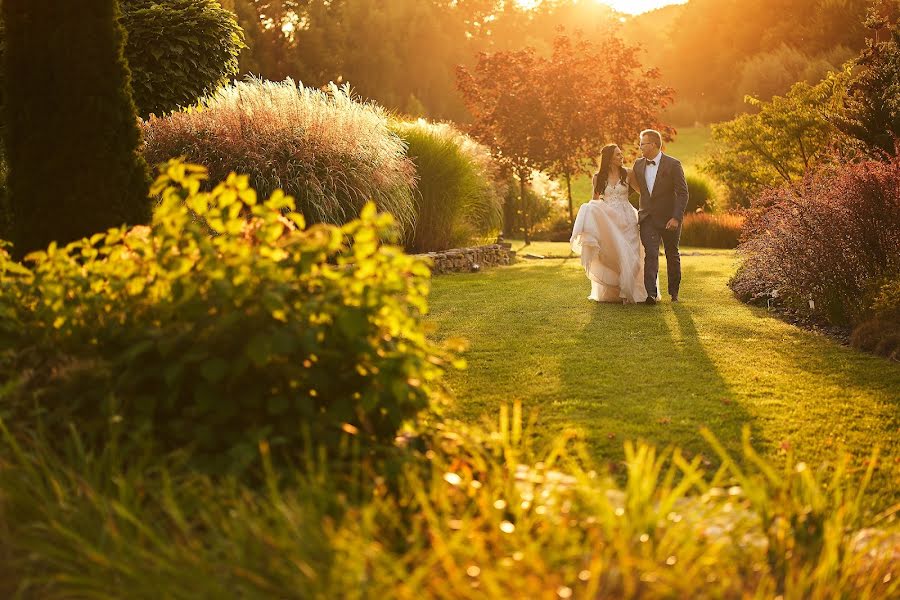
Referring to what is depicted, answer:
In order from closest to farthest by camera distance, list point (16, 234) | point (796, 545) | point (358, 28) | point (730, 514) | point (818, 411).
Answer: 1. point (796, 545)
2. point (730, 514)
3. point (818, 411)
4. point (16, 234)
5. point (358, 28)

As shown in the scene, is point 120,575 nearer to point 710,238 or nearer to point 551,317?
point 551,317

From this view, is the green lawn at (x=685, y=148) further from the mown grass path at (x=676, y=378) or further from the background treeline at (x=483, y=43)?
the mown grass path at (x=676, y=378)

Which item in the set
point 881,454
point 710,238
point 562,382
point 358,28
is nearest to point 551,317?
point 562,382

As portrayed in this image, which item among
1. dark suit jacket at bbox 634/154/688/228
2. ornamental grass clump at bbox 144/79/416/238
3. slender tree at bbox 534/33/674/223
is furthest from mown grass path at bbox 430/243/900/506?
slender tree at bbox 534/33/674/223

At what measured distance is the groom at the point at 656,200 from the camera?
1005cm

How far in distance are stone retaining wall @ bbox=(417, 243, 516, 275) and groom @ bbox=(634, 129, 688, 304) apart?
3882 millimetres

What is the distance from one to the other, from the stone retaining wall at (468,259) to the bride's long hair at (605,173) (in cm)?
342

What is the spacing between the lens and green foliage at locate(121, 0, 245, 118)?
34.1 feet

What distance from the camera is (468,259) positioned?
14781 millimetres

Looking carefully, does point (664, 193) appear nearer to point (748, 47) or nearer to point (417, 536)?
point (417, 536)

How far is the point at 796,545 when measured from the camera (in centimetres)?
262

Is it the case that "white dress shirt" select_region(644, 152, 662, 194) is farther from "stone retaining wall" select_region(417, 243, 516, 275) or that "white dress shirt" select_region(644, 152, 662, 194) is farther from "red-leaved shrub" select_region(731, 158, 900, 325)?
"stone retaining wall" select_region(417, 243, 516, 275)

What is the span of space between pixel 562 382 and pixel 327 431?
3.28 metres

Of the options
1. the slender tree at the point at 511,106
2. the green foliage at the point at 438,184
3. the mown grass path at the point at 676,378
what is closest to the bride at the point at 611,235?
the mown grass path at the point at 676,378
